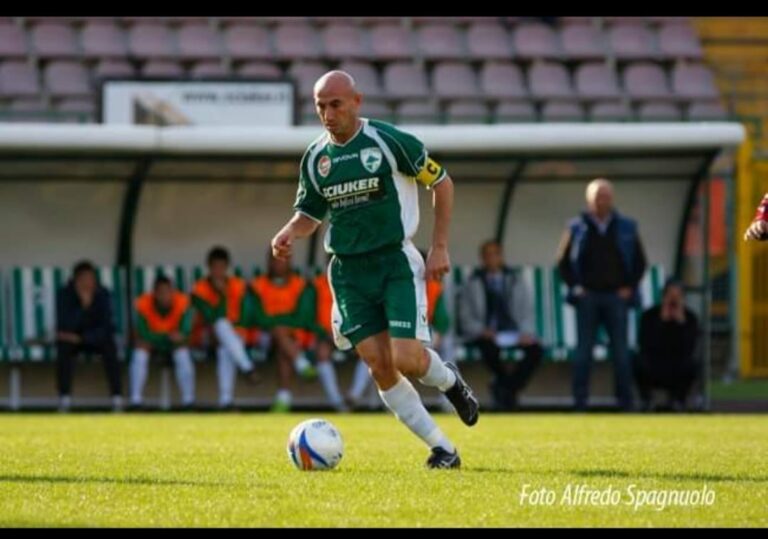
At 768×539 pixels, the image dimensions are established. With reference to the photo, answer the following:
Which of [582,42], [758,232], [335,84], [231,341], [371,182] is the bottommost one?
[231,341]

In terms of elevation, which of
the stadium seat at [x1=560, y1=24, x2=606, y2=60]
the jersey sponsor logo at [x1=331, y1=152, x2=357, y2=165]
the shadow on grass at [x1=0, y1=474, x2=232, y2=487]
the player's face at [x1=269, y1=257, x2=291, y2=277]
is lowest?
the shadow on grass at [x1=0, y1=474, x2=232, y2=487]

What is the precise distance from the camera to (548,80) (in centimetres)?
2295

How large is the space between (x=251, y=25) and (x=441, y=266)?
15.6m

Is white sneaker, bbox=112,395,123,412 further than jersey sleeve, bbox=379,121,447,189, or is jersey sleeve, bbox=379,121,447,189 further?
white sneaker, bbox=112,395,123,412

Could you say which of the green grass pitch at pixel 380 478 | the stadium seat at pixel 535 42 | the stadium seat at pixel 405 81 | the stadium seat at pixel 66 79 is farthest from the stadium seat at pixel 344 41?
the green grass pitch at pixel 380 478

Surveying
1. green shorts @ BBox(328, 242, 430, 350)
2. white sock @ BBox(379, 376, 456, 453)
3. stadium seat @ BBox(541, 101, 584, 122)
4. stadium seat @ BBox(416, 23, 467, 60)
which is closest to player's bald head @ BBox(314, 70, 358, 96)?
green shorts @ BBox(328, 242, 430, 350)

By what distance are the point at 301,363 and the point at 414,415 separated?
7.61 m

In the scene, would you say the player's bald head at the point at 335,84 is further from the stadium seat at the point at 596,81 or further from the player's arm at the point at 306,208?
the stadium seat at the point at 596,81

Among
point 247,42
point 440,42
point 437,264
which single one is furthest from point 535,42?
point 437,264

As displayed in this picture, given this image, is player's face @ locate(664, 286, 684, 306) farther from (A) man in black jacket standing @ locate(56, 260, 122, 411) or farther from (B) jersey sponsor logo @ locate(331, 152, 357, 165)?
(B) jersey sponsor logo @ locate(331, 152, 357, 165)

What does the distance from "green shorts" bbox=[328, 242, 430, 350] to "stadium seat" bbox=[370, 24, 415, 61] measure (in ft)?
48.1

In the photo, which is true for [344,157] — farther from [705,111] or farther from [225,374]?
[705,111]

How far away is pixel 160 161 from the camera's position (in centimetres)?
1591

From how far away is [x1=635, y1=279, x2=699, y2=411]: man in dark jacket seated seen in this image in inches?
634
